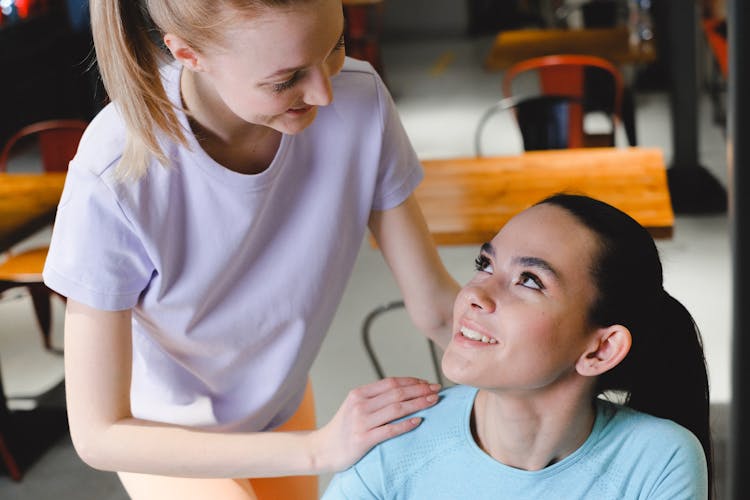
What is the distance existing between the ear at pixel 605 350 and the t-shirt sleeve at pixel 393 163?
1.22 feet

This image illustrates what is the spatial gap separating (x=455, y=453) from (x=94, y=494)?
90.8 inches

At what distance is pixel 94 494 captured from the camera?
3406 millimetres

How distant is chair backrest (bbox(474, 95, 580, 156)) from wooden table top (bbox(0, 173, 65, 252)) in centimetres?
174

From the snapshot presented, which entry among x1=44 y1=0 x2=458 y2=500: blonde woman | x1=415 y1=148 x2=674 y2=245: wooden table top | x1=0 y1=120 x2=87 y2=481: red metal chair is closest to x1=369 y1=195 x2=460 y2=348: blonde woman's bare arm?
x1=44 y1=0 x2=458 y2=500: blonde woman

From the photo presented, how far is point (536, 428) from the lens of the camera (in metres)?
1.39

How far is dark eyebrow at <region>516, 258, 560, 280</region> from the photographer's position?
1.33 m

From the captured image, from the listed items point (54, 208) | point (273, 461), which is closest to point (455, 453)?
point (273, 461)

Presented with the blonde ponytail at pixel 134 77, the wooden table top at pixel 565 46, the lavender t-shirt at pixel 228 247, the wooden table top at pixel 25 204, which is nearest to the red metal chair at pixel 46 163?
the wooden table top at pixel 25 204

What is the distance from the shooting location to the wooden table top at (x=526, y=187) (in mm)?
3090

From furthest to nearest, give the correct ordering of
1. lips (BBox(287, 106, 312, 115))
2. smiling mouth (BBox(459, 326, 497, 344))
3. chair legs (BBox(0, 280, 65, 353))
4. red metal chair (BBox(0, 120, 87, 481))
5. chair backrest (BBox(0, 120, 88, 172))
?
1. chair backrest (BBox(0, 120, 88, 172))
2. chair legs (BBox(0, 280, 65, 353))
3. red metal chair (BBox(0, 120, 87, 481))
4. smiling mouth (BBox(459, 326, 497, 344))
5. lips (BBox(287, 106, 312, 115))

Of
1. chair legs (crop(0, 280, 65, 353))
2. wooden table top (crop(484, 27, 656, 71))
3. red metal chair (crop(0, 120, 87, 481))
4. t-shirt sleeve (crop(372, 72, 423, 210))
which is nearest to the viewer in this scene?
t-shirt sleeve (crop(372, 72, 423, 210))

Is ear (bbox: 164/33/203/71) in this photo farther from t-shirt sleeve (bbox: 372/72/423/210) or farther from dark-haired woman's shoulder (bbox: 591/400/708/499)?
dark-haired woman's shoulder (bbox: 591/400/708/499)

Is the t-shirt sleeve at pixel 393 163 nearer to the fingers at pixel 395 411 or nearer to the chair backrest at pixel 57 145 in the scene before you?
the fingers at pixel 395 411

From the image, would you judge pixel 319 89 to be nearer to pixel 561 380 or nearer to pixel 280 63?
pixel 280 63
